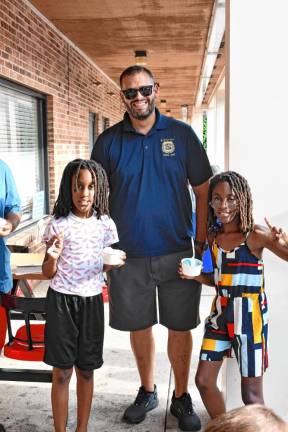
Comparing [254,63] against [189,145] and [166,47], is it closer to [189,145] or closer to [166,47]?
[189,145]

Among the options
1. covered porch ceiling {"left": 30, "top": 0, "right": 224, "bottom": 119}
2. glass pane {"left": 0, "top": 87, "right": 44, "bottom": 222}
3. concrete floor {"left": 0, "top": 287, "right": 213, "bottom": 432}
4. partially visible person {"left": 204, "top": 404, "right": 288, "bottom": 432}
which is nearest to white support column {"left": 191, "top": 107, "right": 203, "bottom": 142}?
covered porch ceiling {"left": 30, "top": 0, "right": 224, "bottom": 119}

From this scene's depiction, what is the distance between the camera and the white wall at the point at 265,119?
2656 millimetres

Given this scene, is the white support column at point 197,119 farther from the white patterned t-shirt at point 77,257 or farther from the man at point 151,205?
the white patterned t-shirt at point 77,257

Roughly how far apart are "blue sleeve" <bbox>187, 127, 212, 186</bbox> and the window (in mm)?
3413

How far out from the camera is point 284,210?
280cm

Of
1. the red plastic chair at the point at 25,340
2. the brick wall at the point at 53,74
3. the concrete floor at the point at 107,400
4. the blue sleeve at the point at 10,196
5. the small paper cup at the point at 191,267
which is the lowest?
the concrete floor at the point at 107,400

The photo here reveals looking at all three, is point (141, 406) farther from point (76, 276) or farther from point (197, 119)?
point (197, 119)

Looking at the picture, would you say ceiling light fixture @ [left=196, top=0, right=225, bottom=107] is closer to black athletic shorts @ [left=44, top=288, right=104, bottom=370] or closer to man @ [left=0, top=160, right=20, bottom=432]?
man @ [left=0, top=160, right=20, bottom=432]

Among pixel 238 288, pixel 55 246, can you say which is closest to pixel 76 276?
pixel 55 246

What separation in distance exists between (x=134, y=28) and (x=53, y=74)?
1.31 meters

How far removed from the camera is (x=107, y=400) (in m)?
3.56

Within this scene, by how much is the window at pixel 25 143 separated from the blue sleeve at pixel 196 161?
11.2ft

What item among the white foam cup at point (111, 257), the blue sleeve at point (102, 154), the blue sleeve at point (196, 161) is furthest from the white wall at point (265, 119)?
the white foam cup at point (111, 257)

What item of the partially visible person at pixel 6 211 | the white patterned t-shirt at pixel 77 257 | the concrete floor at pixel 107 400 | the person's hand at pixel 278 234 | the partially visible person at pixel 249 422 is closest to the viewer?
the partially visible person at pixel 249 422
